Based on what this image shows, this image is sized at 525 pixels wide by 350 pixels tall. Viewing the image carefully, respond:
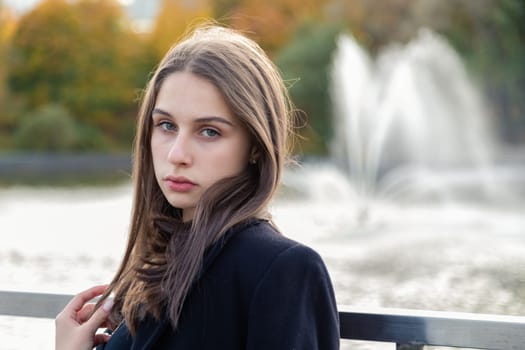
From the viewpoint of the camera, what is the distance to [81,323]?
1.79 meters

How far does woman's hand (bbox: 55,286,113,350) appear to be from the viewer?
1.74 m

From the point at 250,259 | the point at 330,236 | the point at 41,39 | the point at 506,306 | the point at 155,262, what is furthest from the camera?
the point at 41,39

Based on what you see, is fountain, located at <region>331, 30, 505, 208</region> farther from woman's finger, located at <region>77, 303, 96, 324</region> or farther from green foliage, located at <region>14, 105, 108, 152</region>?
woman's finger, located at <region>77, 303, 96, 324</region>

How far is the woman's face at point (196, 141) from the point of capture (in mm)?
1619

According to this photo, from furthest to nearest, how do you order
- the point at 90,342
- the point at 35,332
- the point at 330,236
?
1. the point at 330,236
2. the point at 35,332
3. the point at 90,342

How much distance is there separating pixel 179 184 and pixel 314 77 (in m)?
28.5

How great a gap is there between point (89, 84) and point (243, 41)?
3868cm

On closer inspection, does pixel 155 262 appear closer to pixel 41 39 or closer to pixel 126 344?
pixel 126 344

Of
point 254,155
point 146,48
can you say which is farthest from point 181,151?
point 146,48

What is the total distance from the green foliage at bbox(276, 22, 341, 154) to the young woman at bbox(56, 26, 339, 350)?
90.9 ft

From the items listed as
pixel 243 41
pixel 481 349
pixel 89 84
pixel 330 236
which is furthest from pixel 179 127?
pixel 89 84

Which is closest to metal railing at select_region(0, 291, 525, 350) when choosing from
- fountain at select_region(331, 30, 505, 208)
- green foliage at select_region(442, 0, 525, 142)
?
fountain at select_region(331, 30, 505, 208)

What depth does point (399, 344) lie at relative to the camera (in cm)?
170

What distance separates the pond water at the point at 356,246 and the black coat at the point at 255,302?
1.41 feet
